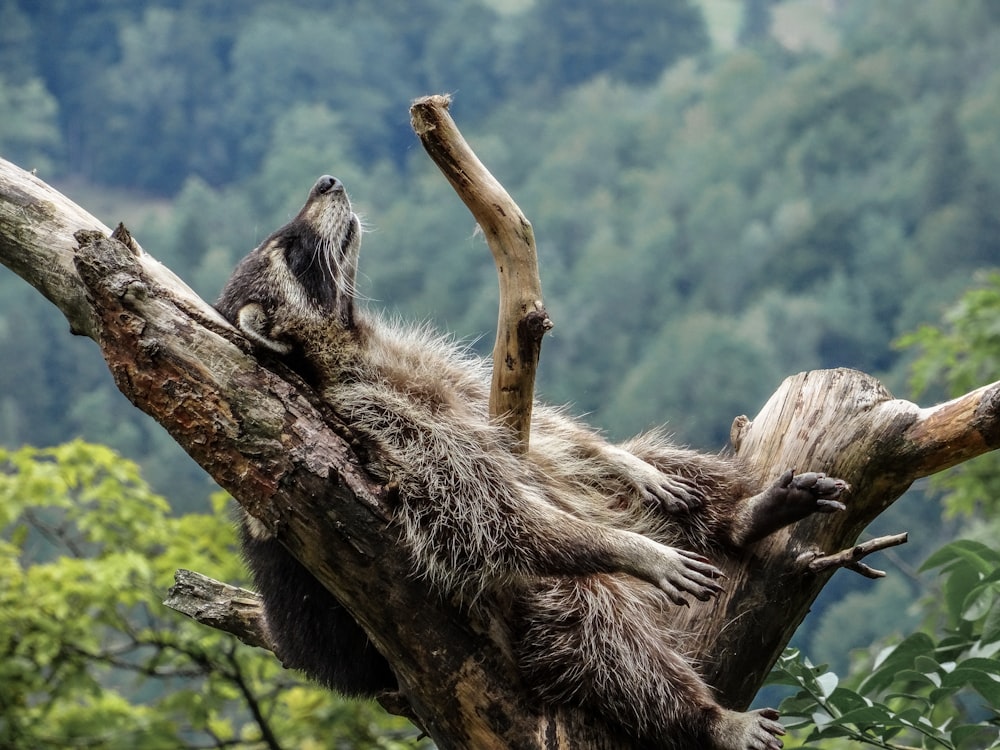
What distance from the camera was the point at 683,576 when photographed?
2.22 m

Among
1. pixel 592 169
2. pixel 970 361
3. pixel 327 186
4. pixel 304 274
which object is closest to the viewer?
pixel 304 274

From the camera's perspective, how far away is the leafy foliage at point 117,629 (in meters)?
4.54

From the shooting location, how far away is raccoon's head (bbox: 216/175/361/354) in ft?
8.22

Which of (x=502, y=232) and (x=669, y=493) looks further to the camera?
(x=669, y=493)

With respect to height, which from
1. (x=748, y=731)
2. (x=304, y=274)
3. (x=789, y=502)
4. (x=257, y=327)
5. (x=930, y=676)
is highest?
(x=304, y=274)

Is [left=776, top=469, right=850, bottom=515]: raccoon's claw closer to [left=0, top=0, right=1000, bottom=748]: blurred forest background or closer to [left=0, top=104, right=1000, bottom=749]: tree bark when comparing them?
[left=0, top=104, right=1000, bottom=749]: tree bark

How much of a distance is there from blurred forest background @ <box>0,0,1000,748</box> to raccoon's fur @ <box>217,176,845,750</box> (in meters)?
6.09

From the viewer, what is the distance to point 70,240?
2250 mm

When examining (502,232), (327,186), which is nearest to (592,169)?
(327,186)

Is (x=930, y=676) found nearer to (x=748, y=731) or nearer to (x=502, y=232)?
(x=748, y=731)

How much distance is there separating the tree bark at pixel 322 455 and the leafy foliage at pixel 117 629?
261 centimetres

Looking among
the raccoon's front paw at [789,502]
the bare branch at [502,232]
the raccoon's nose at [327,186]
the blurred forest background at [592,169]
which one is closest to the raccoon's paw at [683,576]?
the raccoon's front paw at [789,502]

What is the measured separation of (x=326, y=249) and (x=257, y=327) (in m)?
0.37

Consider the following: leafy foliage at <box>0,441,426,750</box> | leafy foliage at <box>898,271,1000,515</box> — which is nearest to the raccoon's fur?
leafy foliage at <box>0,441,426,750</box>
